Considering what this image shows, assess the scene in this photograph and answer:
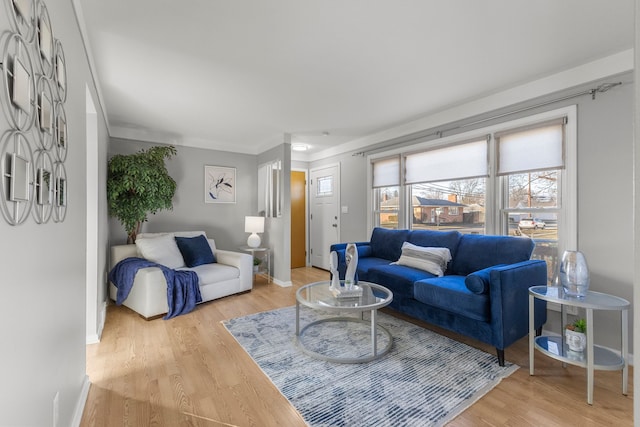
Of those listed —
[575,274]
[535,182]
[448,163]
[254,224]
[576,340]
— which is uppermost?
[448,163]

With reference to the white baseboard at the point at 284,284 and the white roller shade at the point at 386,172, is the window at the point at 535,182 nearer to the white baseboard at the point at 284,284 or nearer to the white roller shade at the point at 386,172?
the white roller shade at the point at 386,172

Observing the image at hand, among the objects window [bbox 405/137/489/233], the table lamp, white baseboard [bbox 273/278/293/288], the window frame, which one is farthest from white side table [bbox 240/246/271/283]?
window [bbox 405/137/489/233]

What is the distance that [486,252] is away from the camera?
2.80 metres

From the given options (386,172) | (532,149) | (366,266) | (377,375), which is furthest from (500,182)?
(377,375)

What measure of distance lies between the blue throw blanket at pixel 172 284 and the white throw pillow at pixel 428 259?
93.2 inches

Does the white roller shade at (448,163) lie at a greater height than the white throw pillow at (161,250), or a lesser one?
greater

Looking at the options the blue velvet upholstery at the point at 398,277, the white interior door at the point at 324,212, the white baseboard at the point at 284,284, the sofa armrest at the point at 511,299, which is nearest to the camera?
the sofa armrest at the point at 511,299

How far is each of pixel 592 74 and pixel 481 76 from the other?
0.81 meters

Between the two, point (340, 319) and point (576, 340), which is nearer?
Result: point (576, 340)

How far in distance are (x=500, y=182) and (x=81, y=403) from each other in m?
3.80

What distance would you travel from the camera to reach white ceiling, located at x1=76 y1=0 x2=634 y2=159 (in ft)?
5.67

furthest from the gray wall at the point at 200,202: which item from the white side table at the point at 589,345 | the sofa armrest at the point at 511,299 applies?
the white side table at the point at 589,345

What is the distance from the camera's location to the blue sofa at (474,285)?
2113 mm

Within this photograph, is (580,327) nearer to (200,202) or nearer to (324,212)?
(324,212)
